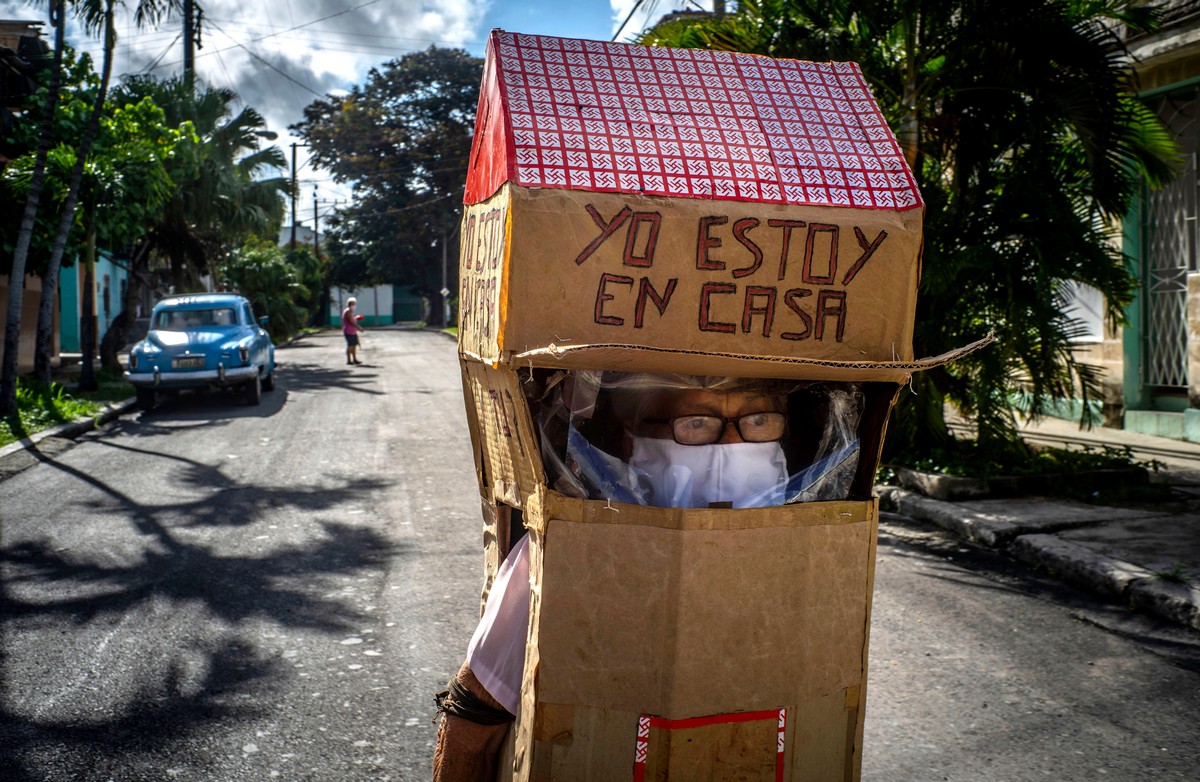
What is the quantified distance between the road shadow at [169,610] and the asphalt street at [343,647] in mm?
16

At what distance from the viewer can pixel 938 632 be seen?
495 centimetres

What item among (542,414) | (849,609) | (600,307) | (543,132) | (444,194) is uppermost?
(444,194)

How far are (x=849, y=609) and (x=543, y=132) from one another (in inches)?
47.7

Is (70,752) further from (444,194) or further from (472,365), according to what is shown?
(444,194)

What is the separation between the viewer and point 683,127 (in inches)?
89.0

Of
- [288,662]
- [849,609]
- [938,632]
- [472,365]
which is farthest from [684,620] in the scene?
[938,632]

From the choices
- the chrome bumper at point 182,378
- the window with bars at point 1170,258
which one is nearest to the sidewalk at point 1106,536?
the window with bars at point 1170,258

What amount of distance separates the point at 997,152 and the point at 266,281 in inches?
1236

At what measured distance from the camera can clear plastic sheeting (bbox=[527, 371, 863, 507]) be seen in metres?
2.27

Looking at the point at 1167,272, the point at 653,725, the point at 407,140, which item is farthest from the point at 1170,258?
the point at 407,140

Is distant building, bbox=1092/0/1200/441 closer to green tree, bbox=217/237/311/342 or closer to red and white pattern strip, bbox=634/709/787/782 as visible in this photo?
red and white pattern strip, bbox=634/709/787/782

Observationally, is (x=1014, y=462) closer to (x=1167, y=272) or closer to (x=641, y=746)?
(x=1167, y=272)

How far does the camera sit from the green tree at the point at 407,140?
4941 centimetres

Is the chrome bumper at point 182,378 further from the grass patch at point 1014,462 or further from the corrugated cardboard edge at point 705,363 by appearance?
the corrugated cardboard edge at point 705,363
